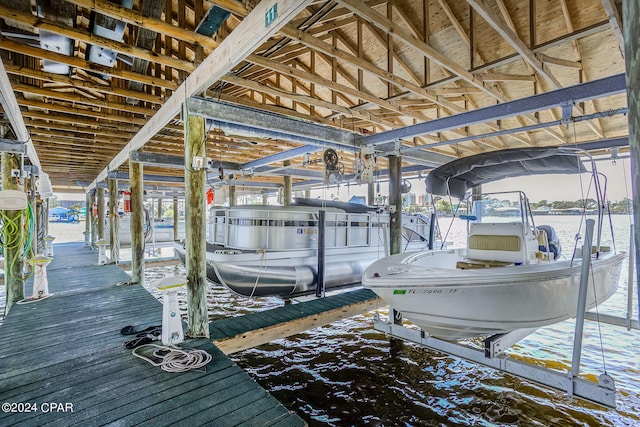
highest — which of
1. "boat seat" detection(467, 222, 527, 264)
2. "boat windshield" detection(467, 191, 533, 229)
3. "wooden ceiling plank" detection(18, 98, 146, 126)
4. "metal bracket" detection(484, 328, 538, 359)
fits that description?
"wooden ceiling plank" detection(18, 98, 146, 126)

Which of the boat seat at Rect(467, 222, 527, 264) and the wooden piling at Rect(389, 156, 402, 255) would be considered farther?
the wooden piling at Rect(389, 156, 402, 255)

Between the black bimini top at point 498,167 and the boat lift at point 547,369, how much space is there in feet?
4.41

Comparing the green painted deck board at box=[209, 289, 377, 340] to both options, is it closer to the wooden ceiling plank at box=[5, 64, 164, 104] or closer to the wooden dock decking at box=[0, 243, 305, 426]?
the wooden dock decking at box=[0, 243, 305, 426]

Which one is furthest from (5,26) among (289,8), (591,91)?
(591,91)

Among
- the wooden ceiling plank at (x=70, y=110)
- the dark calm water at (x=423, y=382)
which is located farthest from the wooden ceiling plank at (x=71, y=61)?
the dark calm water at (x=423, y=382)

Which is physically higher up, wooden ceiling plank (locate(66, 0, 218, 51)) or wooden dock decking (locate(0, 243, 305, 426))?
wooden ceiling plank (locate(66, 0, 218, 51))

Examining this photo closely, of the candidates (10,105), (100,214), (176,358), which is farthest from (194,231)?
(100,214)

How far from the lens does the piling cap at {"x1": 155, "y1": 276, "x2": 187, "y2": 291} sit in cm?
347

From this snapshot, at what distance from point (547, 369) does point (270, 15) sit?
14.2ft

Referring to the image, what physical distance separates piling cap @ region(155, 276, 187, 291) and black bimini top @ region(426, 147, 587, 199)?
3903 mm

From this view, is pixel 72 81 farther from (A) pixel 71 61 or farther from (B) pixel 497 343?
(B) pixel 497 343

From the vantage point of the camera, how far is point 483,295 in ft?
10.2

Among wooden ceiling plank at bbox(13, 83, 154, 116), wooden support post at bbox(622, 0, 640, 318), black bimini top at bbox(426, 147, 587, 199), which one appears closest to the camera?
wooden support post at bbox(622, 0, 640, 318)

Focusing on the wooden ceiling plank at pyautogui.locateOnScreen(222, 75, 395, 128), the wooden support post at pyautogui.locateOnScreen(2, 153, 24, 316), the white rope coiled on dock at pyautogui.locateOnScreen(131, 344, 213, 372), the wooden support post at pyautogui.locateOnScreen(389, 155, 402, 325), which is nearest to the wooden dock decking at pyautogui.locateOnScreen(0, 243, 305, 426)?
the white rope coiled on dock at pyautogui.locateOnScreen(131, 344, 213, 372)
